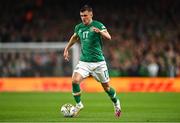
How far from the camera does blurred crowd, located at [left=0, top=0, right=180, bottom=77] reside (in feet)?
111

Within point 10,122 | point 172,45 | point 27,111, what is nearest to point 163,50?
point 172,45

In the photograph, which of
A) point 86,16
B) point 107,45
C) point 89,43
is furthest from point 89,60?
point 107,45

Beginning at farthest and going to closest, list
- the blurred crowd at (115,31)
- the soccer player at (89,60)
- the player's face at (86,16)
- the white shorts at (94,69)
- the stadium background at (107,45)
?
the blurred crowd at (115,31) → the stadium background at (107,45) → the white shorts at (94,69) → the soccer player at (89,60) → the player's face at (86,16)

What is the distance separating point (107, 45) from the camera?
121ft

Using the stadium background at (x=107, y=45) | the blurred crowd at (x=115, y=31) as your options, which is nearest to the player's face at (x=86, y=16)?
the stadium background at (x=107, y=45)

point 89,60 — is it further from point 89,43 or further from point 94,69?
point 89,43

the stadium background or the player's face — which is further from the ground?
the player's face

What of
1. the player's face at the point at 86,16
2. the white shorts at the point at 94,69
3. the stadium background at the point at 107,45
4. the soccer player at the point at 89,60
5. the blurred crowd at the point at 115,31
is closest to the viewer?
the player's face at the point at 86,16

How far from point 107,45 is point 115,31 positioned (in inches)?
76.0

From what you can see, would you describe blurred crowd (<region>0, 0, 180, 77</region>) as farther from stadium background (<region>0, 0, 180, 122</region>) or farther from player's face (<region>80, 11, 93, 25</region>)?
player's face (<region>80, 11, 93, 25</region>)

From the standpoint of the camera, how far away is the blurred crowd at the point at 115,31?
111ft

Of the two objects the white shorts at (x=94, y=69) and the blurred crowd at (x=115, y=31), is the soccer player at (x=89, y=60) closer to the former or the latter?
the white shorts at (x=94, y=69)

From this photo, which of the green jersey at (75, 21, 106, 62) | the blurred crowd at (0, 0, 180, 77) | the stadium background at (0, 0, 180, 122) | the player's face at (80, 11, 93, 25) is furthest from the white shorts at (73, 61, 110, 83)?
the blurred crowd at (0, 0, 180, 77)

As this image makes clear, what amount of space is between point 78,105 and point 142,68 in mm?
17777
